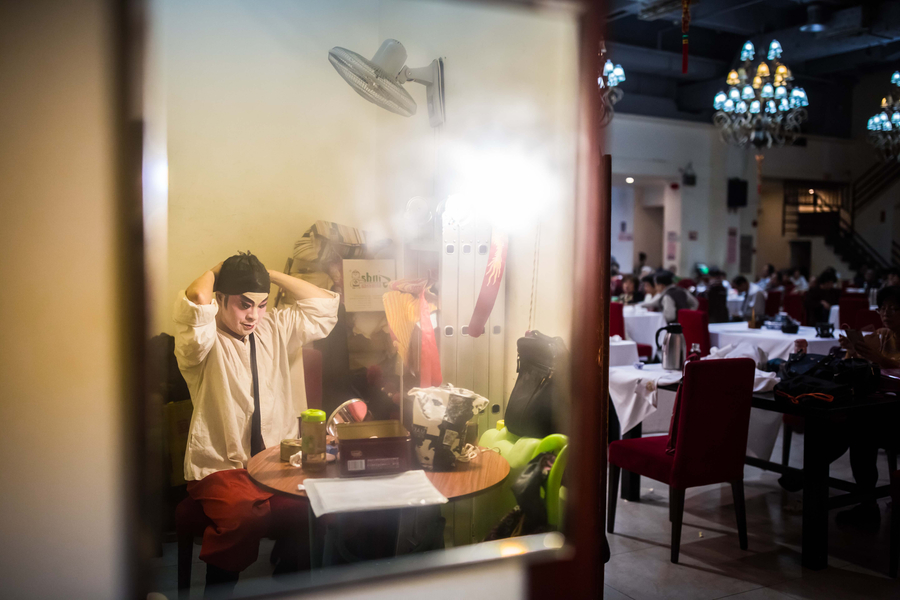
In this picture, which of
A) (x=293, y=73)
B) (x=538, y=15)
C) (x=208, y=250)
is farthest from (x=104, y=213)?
(x=538, y=15)

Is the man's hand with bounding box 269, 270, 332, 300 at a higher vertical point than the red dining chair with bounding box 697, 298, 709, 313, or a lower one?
higher

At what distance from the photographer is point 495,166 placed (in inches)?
71.7

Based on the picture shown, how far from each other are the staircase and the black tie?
52.5 ft

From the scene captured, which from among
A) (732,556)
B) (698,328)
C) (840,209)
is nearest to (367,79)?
(732,556)

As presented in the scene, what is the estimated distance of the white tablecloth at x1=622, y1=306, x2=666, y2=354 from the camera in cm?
672

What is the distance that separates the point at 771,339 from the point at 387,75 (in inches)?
183

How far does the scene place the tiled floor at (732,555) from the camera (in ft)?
9.18

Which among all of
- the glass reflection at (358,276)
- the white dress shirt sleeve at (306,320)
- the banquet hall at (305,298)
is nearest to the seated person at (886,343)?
the banquet hall at (305,298)

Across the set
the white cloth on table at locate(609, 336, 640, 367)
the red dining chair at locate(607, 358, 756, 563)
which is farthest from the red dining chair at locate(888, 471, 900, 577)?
the white cloth on table at locate(609, 336, 640, 367)

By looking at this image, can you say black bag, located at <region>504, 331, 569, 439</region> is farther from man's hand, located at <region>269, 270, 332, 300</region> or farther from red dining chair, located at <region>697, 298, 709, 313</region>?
red dining chair, located at <region>697, 298, 709, 313</region>

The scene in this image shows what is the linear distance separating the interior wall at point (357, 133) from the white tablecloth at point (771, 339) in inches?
154

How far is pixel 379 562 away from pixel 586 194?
108cm

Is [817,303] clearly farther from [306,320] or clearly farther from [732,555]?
[306,320]

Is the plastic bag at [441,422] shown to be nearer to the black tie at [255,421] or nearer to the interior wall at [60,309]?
the black tie at [255,421]
